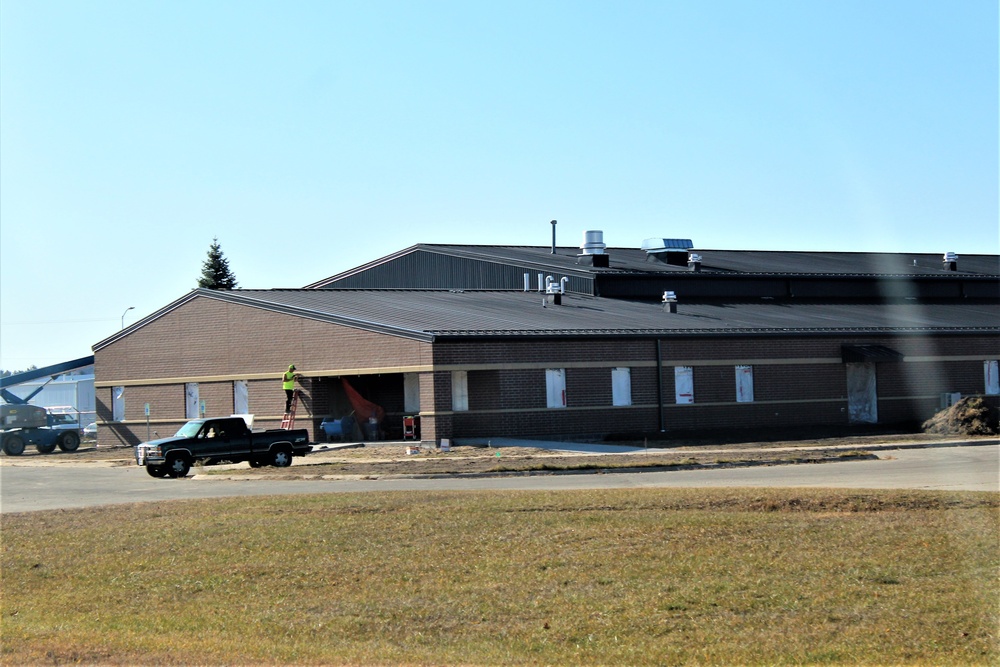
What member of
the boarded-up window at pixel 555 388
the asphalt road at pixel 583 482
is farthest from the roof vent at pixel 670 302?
the asphalt road at pixel 583 482

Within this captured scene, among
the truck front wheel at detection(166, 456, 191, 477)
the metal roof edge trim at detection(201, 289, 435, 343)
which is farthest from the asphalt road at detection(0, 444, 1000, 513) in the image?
the metal roof edge trim at detection(201, 289, 435, 343)

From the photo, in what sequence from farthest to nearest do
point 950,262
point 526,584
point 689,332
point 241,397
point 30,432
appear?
point 950,262, point 30,432, point 241,397, point 689,332, point 526,584

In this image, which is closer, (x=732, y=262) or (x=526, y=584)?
(x=526, y=584)

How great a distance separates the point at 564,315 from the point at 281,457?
44.0 ft

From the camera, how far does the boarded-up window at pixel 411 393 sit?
41.9 m

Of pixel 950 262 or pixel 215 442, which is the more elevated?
pixel 950 262

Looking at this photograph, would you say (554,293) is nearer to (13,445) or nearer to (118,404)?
(118,404)

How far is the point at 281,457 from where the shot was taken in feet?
112

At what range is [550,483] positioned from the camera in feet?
81.2

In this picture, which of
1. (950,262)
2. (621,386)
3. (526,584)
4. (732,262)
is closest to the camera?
(526,584)

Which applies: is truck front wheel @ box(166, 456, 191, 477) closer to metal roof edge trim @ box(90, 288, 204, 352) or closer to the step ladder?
the step ladder

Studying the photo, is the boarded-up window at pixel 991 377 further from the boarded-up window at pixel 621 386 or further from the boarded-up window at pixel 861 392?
the boarded-up window at pixel 621 386

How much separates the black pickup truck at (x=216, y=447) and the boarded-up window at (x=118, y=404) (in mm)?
18047

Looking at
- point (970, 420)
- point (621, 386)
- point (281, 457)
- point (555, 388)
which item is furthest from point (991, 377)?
point (281, 457)
